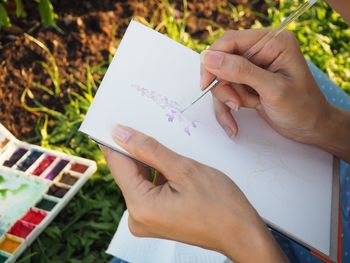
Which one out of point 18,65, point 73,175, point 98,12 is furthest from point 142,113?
point 98,12

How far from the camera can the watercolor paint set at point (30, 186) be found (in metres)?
1.24

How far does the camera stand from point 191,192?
2.48 feet

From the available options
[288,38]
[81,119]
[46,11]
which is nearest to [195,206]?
[288,38]

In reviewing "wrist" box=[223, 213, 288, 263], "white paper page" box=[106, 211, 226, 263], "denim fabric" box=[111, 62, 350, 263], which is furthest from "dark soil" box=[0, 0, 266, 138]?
"wrist" box=[223, 213, 288, 263]

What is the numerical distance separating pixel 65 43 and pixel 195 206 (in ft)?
3.66

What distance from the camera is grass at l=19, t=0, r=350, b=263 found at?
1363mm

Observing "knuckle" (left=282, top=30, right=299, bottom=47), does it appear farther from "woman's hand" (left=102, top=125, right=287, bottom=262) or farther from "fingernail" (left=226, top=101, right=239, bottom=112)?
"woman's hand" (left=102, top=125, right=287, bottom=262)

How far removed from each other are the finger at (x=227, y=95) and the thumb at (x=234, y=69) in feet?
0.19

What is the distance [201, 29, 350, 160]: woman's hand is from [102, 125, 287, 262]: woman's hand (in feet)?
0.58

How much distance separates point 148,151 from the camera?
754mm

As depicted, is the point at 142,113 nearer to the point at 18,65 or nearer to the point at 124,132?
the point at 124,132

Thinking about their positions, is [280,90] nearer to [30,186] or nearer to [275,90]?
[275,90]

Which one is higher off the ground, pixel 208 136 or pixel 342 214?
pixel 208 136

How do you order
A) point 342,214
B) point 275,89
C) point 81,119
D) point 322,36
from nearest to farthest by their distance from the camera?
point 275,89 < point 342,214 < point 81,119 < point 322,36
